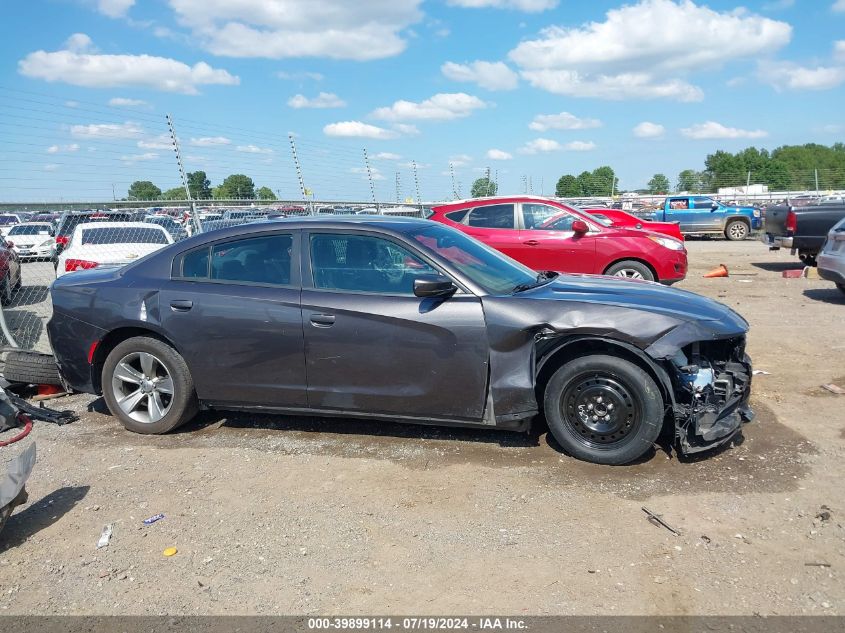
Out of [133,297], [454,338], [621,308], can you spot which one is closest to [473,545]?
[454,338]

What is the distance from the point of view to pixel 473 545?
3.59 meters

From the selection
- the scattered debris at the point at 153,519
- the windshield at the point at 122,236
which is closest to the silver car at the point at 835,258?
the scattered debris at the point at 153,519

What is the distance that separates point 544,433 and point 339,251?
1976 millimetres

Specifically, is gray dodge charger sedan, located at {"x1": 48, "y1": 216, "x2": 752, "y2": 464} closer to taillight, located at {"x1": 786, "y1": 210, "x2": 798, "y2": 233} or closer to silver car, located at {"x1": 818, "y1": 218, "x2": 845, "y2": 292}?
silver car, located at {"x1": 818, "y1": 218, "x2": 845, "y2": 292}

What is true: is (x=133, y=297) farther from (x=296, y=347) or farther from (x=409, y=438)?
(x=409, y=438)

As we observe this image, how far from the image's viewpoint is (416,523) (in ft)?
12.6

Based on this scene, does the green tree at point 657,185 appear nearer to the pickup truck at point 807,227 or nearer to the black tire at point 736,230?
the black tire at point 736,230

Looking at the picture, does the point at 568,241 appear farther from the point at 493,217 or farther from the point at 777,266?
the point at 777,266

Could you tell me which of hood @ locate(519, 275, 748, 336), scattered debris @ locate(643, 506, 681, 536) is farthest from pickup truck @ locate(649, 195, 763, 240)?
scattered debris @ locate(643, 506, 681, 536)

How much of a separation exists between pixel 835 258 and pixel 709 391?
7593mm

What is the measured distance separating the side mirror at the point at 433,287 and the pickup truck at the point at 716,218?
78.7ft

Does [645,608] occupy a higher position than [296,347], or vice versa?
[296,347]

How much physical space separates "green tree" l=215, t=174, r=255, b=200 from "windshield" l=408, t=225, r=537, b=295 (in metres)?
7.87

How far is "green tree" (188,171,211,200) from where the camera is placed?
421 inches
